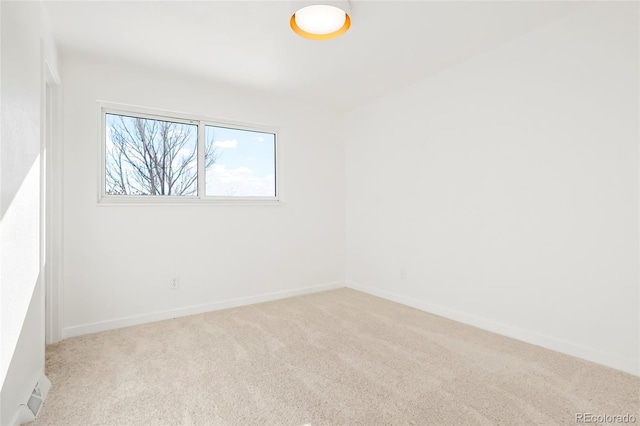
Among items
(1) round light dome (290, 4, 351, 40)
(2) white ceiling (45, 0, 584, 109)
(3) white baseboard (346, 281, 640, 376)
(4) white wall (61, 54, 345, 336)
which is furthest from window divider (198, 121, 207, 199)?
(3) white baseboard (346, 281, 640, 376)

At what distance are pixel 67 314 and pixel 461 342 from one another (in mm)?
3196

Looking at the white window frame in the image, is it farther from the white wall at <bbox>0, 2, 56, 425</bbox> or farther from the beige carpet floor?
the beige carpet floor

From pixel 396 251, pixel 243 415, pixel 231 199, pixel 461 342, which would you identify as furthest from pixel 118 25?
pixel 461 342

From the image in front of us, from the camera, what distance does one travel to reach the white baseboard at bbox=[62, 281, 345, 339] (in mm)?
2740

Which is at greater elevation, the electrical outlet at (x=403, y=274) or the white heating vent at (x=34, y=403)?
the electrical outlet at (x=403, y=274)

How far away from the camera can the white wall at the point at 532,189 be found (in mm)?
2090

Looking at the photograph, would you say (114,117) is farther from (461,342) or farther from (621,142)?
(621,142)

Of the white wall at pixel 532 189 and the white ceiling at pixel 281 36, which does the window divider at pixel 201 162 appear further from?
the white wall at pixel 532 189

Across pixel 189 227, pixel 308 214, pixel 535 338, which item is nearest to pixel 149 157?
pixel 189 227

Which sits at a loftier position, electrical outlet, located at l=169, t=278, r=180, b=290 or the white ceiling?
the white ceiling

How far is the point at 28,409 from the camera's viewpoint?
1.57m

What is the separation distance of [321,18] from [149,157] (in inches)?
84.3

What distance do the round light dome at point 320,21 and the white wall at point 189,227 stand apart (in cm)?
159

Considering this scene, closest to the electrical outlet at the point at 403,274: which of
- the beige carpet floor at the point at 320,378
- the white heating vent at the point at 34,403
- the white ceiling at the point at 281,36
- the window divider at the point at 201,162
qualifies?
the beige carpet floor at the point at 320,378
